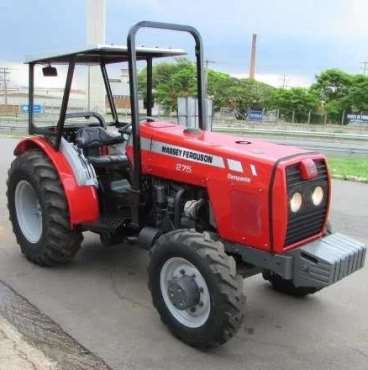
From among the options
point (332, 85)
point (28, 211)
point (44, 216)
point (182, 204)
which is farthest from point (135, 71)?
Result: point (332, 85)

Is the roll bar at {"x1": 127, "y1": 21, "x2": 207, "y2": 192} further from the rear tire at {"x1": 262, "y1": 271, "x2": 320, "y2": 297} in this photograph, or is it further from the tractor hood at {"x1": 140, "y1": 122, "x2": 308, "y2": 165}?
the rear tire at {"x1": 262, "y1": 271, "x2": 320, "y2": 297}

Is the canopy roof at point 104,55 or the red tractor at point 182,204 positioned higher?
the canopy roof at point 104,55

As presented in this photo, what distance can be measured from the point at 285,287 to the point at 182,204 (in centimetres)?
126

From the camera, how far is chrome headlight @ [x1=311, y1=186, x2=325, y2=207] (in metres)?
4.25

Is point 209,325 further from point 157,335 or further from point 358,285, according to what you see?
point 358,285

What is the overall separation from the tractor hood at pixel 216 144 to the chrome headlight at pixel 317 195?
0.30 m

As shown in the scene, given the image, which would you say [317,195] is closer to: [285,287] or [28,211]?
[285,287]

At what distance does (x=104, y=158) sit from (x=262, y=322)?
223 centimetres

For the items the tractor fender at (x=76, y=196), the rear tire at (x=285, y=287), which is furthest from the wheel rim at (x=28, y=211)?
the rear tire at (x=285, y=287)

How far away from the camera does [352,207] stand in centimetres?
916

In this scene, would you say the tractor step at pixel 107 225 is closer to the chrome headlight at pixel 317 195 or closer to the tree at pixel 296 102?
the chrome headlight at pixel 317 195

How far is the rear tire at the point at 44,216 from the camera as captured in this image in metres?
5.29

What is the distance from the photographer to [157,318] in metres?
4.50

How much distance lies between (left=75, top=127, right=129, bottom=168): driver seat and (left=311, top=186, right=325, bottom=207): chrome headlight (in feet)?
6.63
